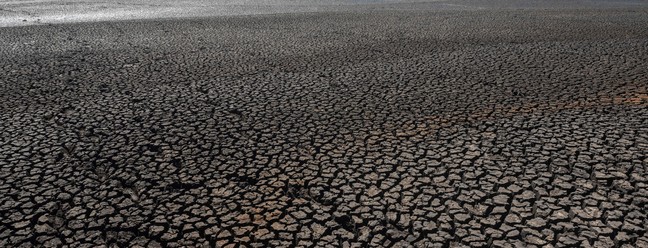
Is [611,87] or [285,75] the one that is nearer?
[611,87]

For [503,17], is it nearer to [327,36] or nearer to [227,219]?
[327,36]

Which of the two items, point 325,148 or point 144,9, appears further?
point 144,9

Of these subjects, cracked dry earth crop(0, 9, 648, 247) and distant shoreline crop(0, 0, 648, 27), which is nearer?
cracked dry earth crop(0, 9, 648, 247)

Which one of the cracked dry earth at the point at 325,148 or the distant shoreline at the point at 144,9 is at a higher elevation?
the distant shoreline at the point at 144,9

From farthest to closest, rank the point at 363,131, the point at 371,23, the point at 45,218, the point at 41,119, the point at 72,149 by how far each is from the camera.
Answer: the point at 371,23 → the point at 41,119 → the point at 363,131 → the point at 72,149 → the point at 45,218

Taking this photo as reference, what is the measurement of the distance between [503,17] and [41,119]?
6.65 metres

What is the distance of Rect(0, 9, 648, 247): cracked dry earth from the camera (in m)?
1.67

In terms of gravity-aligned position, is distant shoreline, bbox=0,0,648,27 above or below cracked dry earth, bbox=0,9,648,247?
above

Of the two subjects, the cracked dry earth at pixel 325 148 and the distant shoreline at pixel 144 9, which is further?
the distant shoreline at pixel 144 9

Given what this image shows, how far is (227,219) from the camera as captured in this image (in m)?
1.71

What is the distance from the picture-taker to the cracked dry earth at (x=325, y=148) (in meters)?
1.67

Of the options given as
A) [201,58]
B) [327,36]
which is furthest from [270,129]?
[327,36]

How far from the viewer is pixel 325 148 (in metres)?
2.32

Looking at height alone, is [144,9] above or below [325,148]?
above
